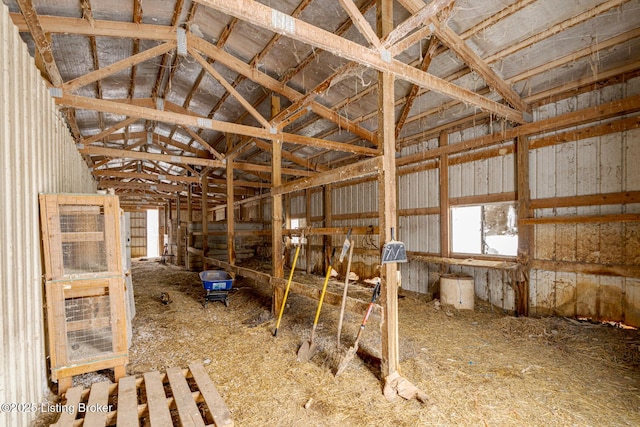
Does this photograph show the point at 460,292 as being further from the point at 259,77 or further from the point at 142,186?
the point at 142,186

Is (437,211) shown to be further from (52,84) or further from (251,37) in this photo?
(52,84)

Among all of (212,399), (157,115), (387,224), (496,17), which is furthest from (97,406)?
(496,17)

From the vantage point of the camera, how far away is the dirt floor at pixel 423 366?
2.69m

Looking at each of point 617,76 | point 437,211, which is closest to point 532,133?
point 617,76

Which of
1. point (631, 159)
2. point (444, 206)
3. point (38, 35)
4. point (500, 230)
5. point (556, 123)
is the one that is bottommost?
point (500, 230)

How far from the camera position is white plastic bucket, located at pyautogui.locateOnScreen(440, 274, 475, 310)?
222 inches

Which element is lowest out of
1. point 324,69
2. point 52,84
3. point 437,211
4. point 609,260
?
point 609,260

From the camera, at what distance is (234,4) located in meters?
2.18

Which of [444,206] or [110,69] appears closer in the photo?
[110,69]

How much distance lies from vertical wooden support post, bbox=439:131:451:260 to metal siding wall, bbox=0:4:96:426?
666cm

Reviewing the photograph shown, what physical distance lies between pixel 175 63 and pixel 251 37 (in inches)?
88.0

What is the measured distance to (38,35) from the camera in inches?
135

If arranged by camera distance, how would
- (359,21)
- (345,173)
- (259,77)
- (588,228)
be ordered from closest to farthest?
(359,21) < (345,173) < (588,228) < (259,77)

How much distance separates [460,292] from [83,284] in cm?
601
